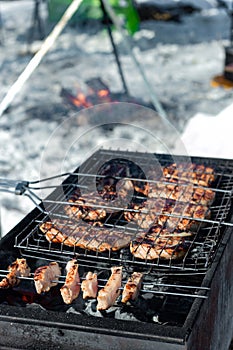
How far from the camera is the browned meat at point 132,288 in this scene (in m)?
2.43

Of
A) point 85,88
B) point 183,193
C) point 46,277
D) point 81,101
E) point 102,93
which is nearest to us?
point 46,277

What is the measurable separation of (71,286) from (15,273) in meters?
0.29

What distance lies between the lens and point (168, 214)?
9.39ft

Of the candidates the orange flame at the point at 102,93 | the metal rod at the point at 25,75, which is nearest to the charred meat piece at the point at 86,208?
the metal rod at the point at 25,75

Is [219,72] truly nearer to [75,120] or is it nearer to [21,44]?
[75,120]

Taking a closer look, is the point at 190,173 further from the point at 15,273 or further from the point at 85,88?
the point at 85,88

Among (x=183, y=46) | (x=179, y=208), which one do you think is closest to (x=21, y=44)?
(x=183, y=46)

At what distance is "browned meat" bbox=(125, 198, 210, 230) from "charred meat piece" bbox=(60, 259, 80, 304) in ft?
1.76

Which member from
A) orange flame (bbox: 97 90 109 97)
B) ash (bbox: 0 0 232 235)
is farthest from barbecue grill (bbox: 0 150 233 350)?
orange flame (bbox: 97 90 109 97)

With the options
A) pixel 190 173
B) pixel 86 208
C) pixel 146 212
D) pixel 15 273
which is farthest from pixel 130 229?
pixel 190 173

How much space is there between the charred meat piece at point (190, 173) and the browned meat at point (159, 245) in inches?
23.8

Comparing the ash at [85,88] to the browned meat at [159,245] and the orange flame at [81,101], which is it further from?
the browned meat at [159,245]

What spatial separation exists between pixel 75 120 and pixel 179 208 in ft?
14.2

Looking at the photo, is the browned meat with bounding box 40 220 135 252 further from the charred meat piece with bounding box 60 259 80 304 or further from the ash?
the ash
